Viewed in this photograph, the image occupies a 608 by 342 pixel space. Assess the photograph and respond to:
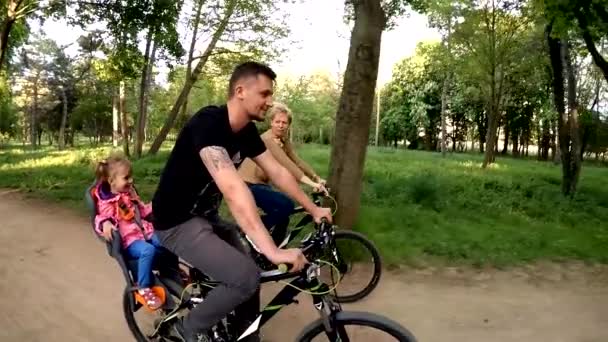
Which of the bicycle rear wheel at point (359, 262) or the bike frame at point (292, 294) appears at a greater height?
the bike frame at point (292, 294)

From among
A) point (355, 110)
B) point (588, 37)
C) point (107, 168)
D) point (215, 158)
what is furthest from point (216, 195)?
point (588, 37)

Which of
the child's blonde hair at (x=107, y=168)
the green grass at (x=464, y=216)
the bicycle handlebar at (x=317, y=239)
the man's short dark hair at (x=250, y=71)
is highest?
the man's short dark hair at (x=250, y=71)

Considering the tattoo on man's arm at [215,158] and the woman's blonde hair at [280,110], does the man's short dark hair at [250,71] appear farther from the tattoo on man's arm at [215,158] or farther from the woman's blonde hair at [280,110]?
the woman's blonde hair at [280,110]

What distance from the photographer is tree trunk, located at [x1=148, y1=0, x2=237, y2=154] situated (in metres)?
20.5

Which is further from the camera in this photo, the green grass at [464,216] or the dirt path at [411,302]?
the green grass at [464,216]

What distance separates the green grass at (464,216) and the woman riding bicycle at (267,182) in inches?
81.3

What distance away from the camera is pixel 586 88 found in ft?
128

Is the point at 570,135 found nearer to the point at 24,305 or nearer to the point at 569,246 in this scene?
the point at 569,246

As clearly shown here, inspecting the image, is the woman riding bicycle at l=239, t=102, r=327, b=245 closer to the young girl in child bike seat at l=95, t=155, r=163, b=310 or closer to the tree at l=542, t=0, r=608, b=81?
the young girl in child bike seat at l=95, t=155, r=163, b=310

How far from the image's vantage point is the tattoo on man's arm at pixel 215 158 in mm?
2820

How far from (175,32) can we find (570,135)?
34.3 ft

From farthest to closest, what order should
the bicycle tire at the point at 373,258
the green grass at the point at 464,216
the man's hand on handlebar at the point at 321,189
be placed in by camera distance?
1. the green grass at the point at 464,216
2. the bicycle tire at the point at 373,258
3. the man's hand on handlebar at the point at 321,189

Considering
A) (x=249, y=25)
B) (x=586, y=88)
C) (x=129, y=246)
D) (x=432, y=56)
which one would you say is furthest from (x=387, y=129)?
(x=129, y=246)

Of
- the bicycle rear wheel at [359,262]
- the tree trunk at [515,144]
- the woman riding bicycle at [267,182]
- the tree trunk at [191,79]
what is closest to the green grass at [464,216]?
the bicycle rear wheel at [359,262]
